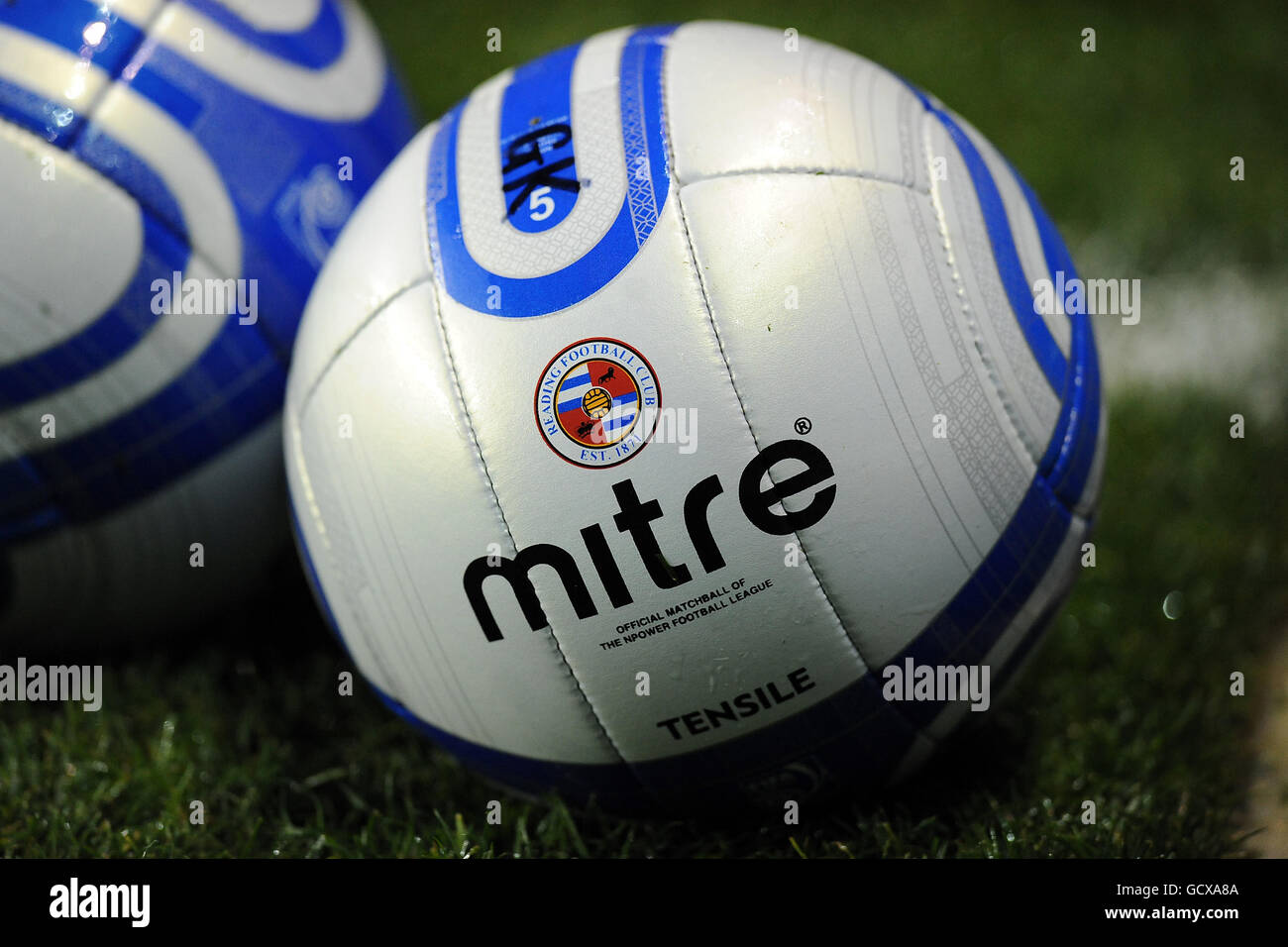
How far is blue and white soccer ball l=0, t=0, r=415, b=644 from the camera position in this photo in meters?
2.15

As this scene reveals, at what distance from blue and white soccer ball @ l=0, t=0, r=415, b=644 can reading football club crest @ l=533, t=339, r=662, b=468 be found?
819 mm

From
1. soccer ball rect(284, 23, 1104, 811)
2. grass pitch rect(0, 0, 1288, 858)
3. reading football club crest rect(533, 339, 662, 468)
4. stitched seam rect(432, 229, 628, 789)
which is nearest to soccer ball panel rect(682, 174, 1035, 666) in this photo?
Result: soccer ball rect(284, 23, 1104, 811)

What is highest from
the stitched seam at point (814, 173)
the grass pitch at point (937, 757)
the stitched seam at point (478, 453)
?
the stitched seam at point (814, 173)

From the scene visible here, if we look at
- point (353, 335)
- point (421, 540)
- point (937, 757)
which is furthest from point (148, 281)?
point (937, 757)

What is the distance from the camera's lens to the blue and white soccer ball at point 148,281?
2154mm

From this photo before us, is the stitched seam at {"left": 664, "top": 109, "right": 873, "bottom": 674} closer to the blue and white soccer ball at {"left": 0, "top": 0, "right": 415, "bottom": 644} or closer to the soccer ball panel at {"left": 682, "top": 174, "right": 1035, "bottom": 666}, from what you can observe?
the soccer ball panel at {"left": 682, "top": 174, "right": 1035, "bottom": 666}

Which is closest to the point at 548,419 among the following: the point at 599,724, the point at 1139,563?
the point at 599,724

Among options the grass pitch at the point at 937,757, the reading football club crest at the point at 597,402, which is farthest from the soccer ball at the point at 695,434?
the grass pitch at the point at 937,757

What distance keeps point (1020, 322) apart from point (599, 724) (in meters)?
0.92

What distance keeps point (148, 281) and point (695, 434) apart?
1.11m

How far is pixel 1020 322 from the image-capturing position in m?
1.93

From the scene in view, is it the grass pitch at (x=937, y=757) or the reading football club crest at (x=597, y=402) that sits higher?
the reading football club crest at (x=597, y=402)

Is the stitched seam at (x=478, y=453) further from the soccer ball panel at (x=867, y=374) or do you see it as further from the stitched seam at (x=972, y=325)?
the stitched seam at (x=972, y=325)
